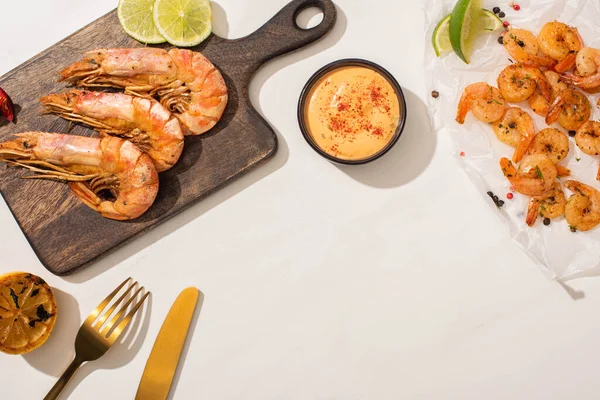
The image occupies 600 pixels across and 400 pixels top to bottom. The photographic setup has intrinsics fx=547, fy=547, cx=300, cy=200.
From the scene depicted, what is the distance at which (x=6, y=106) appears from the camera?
7.86 feet

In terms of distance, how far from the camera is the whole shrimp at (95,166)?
2281 millimetres

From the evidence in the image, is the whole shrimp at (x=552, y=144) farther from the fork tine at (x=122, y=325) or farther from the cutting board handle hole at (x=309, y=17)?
the fork tine at (x=122, y=325)

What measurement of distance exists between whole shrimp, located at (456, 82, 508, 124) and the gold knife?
1.50 m

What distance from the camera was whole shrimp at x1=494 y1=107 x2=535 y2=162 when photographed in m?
2.37

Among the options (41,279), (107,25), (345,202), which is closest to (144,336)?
(41,279)

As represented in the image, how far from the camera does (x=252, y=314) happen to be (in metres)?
2.47

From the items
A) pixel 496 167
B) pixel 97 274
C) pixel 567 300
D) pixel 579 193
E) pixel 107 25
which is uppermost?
pixel 107 25

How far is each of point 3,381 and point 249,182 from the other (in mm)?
1412

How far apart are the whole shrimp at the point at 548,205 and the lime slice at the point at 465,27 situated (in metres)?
0.68

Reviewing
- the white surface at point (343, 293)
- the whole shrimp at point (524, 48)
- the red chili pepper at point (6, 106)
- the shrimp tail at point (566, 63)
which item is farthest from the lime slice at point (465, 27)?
the red chili pepper at point (6, 106)

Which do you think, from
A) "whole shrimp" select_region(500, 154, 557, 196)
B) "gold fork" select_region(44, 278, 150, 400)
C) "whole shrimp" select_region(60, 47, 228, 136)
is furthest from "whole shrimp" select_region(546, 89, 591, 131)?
"gold fork" select_region(44, 278, 150, 400)

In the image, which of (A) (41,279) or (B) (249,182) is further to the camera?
(B) (249,182)

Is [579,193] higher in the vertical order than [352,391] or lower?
higher

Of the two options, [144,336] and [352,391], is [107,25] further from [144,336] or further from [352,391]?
[352,391]
